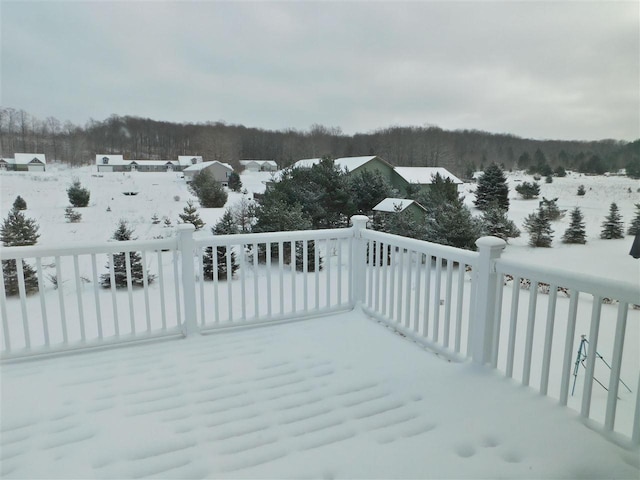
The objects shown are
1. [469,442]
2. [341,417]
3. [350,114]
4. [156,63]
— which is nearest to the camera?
[469,442]

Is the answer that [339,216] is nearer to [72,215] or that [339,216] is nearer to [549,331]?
[72,215]

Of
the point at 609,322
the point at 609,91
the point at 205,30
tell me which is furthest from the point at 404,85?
the point at 609,322

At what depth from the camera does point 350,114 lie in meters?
8.85

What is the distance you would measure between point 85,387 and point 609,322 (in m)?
5.85

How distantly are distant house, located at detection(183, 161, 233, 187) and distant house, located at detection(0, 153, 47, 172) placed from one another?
269cm

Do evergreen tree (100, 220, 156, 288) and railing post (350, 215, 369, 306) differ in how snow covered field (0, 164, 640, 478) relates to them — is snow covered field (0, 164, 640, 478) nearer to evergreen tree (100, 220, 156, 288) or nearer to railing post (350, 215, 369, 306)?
railing post (350, 215, 369, 306)

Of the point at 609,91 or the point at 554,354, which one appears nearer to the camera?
the point at 554,354

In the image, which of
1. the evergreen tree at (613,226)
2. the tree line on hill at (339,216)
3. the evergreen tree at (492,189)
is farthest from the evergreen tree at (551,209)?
the evergreen tree at (613,226)

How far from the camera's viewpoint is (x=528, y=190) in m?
8.42

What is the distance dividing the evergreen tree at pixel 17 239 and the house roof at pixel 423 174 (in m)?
8.50

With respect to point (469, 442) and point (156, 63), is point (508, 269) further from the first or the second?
point (156, 63)

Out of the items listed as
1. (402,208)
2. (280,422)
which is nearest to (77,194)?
(402,208)

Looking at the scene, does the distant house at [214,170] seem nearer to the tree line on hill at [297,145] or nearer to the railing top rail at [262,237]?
the tree line on hill at [297,145]

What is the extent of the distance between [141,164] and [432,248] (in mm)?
6698
